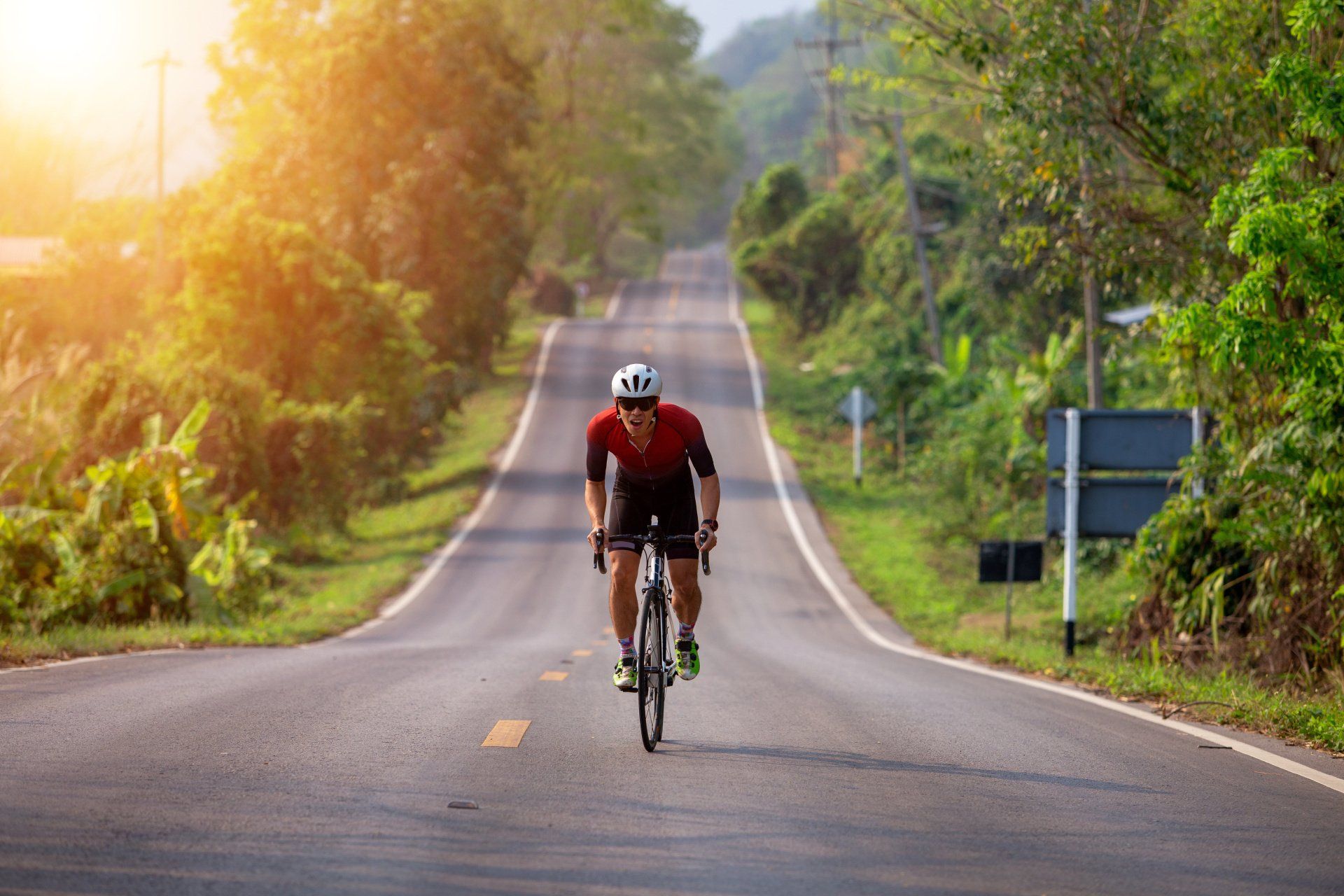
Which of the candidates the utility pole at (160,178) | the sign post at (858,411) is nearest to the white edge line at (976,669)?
the sign post at (858,411)

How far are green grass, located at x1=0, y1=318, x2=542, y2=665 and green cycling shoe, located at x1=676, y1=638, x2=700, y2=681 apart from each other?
5886mm

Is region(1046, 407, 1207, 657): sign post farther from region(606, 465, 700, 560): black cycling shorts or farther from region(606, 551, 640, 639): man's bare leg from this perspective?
region(606, 551, 640, 639): man's bare leg

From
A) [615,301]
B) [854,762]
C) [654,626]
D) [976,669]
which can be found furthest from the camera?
[615,301]

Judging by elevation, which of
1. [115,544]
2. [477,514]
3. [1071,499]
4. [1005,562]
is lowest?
[477,514]

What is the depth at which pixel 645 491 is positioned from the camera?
8242mm

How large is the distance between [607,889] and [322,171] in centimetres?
3771

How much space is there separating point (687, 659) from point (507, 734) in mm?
1175

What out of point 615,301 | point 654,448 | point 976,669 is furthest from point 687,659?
point 615,301

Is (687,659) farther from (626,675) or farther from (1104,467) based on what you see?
(1104,467)

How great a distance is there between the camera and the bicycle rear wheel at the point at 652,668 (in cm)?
749

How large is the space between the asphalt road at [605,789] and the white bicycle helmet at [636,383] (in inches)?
77.4

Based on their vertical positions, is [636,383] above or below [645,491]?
above

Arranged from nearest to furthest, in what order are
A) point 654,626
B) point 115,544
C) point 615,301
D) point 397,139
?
point 654,626 < point 115,544 < point 397,139 < point 615,301

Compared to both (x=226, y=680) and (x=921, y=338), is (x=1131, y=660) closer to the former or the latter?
(x=226, y=680)
